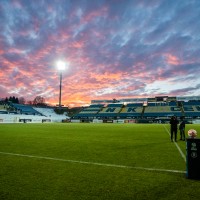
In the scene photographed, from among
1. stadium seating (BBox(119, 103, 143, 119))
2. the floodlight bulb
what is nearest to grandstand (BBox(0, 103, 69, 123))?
the floodlight bulb

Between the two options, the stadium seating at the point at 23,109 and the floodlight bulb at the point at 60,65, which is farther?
the stadium seating at the point at 23,109

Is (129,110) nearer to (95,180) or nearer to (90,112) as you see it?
(90,112)

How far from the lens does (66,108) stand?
164m

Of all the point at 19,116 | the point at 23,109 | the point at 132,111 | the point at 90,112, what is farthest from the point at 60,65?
the point at 132,111

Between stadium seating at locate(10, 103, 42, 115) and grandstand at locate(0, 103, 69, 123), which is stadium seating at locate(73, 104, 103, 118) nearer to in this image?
grandstand at locate(0, 103, 69, 123)

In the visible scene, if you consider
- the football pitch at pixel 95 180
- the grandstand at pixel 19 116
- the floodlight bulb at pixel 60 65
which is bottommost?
the football pitch at pixel 95 180

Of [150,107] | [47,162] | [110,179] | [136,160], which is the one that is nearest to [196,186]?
[110,179]

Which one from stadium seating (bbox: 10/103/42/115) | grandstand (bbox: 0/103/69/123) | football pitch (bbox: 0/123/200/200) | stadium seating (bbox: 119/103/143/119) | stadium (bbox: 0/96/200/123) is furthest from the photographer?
stadium seating (bbox: 119/103/143/119)

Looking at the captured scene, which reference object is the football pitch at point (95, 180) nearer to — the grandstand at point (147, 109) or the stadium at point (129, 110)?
the stadium at point (129, 110)

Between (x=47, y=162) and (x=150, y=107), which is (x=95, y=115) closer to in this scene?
(x=150, y=107)

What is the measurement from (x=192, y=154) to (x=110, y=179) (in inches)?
90.4

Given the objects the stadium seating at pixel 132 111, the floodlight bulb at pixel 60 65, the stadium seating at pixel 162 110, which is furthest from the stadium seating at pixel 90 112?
the floodlight bulb at pixel 60 65

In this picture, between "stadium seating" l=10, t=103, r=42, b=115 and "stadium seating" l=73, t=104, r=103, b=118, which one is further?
"stadium seating" l=73, t=104, r=103, b=118

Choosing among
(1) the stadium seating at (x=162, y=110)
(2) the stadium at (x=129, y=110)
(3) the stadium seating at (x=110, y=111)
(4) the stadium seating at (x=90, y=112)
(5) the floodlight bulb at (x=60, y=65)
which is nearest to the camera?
(5) the floodlight bulb at (x=60, y=65)
